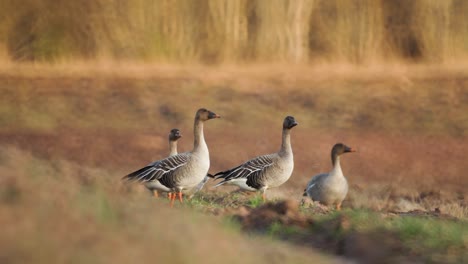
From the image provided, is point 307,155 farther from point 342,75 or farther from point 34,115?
point 34,115

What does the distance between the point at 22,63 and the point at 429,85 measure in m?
10.1

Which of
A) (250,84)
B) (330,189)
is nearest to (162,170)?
(330,189)

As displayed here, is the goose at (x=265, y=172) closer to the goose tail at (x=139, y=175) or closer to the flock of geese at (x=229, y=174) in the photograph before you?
the flock of geese at (x=229, y=174)

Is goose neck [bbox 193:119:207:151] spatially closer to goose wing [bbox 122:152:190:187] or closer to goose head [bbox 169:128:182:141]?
goose wing [bbox 122:152:190:187]

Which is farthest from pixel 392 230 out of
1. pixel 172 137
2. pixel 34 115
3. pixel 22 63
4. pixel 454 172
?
pixel 22 63

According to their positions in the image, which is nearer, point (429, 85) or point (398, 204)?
point (398, 204)

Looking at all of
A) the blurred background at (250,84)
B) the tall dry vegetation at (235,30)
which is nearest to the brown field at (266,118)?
the blurred background at (250,84)

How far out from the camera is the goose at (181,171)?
16391 millimetres

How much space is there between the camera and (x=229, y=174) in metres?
18.2

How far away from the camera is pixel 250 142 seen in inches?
1043

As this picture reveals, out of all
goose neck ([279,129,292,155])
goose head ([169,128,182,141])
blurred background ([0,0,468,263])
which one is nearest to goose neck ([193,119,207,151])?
goose head ([169,128,182,141])

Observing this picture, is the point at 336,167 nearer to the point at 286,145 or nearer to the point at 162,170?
the point at 286,145

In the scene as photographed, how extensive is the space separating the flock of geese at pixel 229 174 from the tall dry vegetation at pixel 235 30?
11.1m

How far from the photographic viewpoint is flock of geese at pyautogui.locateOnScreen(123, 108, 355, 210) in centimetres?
1645
